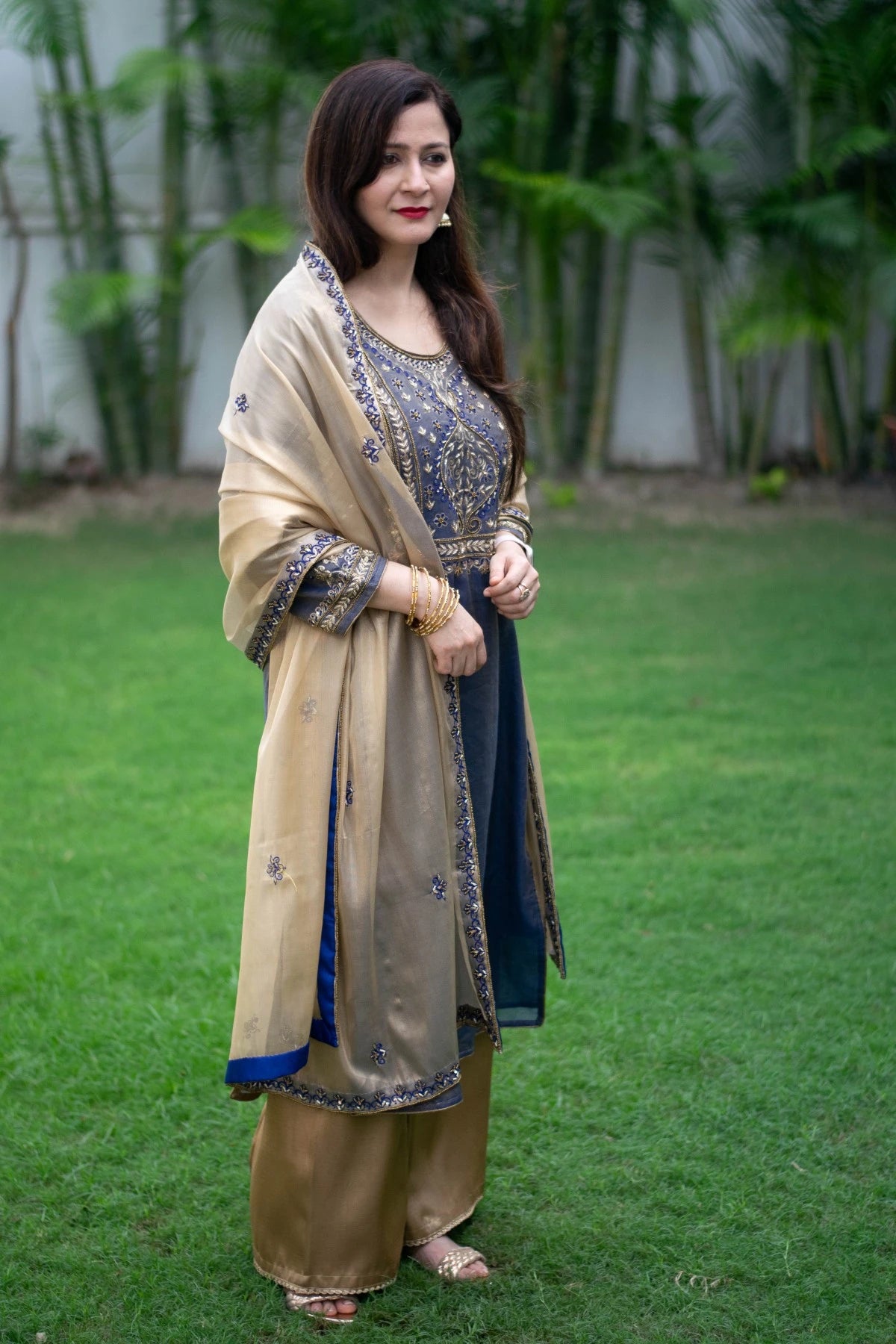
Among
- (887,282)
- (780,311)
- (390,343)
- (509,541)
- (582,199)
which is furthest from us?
(780,311)

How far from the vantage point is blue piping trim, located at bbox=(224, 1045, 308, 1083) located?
77.0 inches

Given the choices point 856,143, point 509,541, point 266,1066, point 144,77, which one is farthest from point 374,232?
point 144,77

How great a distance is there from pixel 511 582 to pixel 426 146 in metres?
0.62

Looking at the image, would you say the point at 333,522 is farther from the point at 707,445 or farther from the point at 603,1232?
the point at 707,445

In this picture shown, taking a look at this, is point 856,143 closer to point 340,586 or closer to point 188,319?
point 188,319

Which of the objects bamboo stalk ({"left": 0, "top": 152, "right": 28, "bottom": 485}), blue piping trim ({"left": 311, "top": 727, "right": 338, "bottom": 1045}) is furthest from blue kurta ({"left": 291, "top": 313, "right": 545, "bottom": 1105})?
bamboo stalk ({"left": 0, "top": 152, "right": 28, "bottom": 485})

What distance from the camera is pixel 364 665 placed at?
2014 mm

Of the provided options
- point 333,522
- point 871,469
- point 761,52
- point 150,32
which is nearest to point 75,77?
point 150,32

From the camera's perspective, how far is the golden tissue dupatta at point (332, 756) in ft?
6.42

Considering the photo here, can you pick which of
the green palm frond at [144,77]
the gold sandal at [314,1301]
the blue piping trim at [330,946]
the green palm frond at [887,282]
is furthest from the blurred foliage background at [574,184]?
the gold sandal at [314,1301]

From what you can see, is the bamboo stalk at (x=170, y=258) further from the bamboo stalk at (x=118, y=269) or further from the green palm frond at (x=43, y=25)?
the green palm frond at (x=43, y=25)

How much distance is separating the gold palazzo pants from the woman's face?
1255 mm

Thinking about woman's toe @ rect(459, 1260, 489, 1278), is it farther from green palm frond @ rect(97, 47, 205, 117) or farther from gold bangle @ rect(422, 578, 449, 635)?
green palm frond @ rect(97, 47, 205, 117)

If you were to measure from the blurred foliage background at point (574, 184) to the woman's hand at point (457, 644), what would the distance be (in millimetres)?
6340
